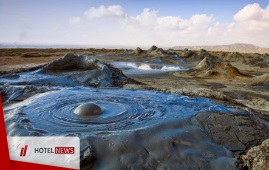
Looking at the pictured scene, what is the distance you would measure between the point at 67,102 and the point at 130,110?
1124mm

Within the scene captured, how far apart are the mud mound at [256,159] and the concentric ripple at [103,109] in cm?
111

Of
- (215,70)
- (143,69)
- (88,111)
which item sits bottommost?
(143,69)

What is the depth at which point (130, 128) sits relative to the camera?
3.34 m

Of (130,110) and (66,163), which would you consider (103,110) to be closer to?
(130,110)

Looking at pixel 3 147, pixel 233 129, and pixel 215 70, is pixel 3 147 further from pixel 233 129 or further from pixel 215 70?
pixel 215 70

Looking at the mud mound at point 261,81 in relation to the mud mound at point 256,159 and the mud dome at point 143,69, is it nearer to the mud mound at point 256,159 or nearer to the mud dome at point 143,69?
the mud dome at point 143,69

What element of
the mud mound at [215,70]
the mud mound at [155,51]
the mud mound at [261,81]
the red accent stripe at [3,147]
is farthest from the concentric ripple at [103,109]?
the mud mound at [155,51]

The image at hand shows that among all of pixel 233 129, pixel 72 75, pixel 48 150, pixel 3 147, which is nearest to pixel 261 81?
pixel 72 75

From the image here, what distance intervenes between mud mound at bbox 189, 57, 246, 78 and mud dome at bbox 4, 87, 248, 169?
7.65 metres

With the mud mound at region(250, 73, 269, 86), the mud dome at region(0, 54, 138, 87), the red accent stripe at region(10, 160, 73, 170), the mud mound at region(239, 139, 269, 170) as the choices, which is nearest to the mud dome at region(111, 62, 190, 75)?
the mud mound at region(250, 73, 269, 86)

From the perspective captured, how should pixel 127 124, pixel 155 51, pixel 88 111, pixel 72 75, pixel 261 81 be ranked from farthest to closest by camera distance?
1. pixel 155 51
2. pixel 261 81
3. pixel 72 75
4. pixel 88 111
5. pixel 127 124

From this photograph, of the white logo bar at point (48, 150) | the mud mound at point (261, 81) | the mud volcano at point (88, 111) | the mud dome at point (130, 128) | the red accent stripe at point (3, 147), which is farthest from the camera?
the mud mound at point (261, 81)

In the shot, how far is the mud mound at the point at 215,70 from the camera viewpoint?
12.1 m

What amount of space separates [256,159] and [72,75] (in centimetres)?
523
